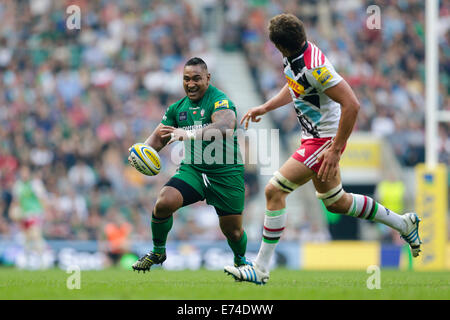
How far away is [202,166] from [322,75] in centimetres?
172

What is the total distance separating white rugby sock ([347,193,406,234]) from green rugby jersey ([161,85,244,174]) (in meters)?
1.27

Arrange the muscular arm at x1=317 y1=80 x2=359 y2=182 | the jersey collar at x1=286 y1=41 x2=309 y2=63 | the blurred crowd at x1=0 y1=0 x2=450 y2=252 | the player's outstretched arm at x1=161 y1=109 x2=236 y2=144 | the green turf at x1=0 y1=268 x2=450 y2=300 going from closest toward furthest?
the green turf at x1=0 y1=268 x2=450 y2=300 < the muscular arm at x1=317 y1=80 x2=359 y2=182 < the jersey collar at x1=286 y1=41 x2=309 y2=63 < the player's outstretched arm at x1=161 y1=109 x2=236 y2=144 < the blurred crowd at x1=0 y1=0 x2=450 y2=252

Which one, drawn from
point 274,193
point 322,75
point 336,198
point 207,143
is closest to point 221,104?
point 207,143

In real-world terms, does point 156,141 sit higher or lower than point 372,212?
higher

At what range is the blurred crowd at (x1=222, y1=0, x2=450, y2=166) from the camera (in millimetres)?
18922

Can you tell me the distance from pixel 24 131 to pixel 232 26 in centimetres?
644

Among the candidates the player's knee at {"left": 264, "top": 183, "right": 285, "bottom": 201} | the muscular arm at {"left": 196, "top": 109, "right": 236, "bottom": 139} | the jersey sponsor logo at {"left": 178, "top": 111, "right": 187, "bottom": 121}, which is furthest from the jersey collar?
the jersey sponsor logo at {"left": 178, "top": 111, "right": 187, "bottom": 121}

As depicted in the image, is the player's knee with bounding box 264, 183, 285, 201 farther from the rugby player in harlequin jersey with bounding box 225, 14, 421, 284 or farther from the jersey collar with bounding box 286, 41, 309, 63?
the jersey collar with bounding box 286, 41, 309, 63

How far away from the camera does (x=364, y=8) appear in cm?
2130

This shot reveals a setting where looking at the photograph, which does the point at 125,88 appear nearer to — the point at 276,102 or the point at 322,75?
the point at 276,102

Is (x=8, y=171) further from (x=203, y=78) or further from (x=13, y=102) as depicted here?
(x=203, y=78)

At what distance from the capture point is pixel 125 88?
65.2ft

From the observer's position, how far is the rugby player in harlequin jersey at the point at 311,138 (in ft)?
21.6
